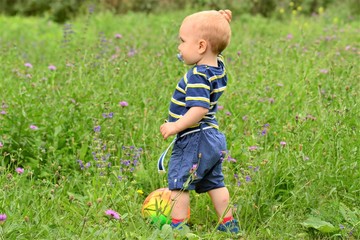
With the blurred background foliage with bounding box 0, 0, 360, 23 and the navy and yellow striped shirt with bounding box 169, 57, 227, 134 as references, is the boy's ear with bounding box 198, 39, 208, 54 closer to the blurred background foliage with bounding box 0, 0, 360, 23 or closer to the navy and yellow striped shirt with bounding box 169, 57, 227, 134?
the navy and yellow striped shirt with bounding box 169, 57, 227, 134

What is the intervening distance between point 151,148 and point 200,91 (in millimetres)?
1216

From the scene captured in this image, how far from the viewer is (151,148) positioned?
15.7ft

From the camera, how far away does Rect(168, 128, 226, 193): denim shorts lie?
12.3 feet

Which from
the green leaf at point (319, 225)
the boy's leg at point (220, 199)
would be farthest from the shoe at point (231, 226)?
the green leaf at point (319, 225)

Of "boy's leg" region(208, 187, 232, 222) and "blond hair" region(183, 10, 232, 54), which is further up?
"blond hair" region(183, 10, 232, 54)

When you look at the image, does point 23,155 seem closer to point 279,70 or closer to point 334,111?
point 334,111

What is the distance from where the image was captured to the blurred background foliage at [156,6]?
10963 mm

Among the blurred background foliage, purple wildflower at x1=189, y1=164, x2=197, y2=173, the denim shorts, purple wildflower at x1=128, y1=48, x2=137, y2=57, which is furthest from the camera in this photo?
the blurred background foliage

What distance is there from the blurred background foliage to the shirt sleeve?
267 inches

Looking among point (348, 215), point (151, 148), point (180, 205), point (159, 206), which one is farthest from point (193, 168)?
point (151, 148)

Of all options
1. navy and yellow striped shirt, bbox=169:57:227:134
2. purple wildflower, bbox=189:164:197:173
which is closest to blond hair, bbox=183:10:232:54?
navy and yellow striped shirt, bbox=169:57:227:134

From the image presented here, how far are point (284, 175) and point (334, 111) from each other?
75 cm

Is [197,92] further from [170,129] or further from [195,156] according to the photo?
[195,156]

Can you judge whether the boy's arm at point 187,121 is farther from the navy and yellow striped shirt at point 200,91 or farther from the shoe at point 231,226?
the shoe at point 231,226
